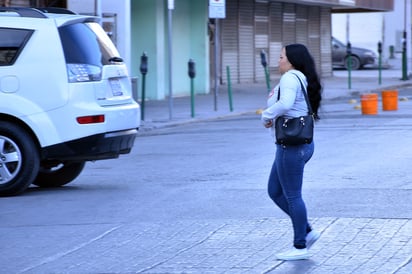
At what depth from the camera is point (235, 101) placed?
2716 centimetres

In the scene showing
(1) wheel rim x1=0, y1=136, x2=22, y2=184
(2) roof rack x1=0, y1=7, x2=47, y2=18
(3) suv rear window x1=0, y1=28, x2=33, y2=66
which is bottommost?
(1) wheel rim x1=0, y1=136, x2=22, y2=184

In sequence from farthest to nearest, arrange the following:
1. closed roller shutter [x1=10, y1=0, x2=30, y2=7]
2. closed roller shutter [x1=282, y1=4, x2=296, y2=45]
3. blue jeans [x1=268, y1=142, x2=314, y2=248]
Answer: closed roller shutter [x1=282, y1=4, x2=296, y2=45] → closed roller shutter [x1=10, y1=0, x2=30, y2=7] → blue jeans [x1=268, y1=142, x2=314, y2=248]

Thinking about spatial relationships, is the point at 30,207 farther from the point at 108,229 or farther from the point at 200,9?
the point at 200,9

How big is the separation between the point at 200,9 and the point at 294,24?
9.23m

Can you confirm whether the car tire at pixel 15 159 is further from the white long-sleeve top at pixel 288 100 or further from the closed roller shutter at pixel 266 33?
the closed roller shutter at pixel 266 33

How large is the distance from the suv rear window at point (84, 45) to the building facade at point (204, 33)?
9.02m

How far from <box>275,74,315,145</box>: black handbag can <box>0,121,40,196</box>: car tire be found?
4130 mm

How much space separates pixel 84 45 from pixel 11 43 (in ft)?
2.50

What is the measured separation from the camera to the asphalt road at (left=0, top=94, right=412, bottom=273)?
26.4 ft

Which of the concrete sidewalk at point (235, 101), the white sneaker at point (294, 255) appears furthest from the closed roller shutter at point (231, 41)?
the white sneaker at point (294, 255)

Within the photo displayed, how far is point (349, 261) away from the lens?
7.47 m

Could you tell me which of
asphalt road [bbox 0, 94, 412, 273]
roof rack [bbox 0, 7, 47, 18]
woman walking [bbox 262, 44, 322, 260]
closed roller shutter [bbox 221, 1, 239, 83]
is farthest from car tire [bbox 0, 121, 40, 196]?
closed roller shutter [bbox 221, 1, 239, 83]

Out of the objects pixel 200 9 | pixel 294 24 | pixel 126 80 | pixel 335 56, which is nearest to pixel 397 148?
pixel 126 80

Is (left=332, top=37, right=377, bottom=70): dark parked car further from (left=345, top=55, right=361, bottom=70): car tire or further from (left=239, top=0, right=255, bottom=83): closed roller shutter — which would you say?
(left=239, top=0, right=255, bottom=83): closed roller shutter
